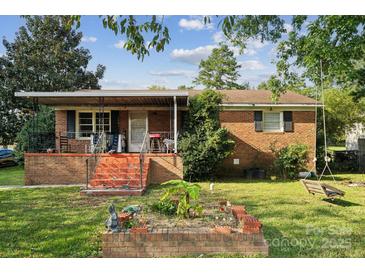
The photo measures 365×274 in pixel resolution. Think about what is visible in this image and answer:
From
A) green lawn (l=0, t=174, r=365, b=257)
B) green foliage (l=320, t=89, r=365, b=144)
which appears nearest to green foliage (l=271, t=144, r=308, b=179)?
green lawn (l=0, t=174, r=365, b=257)

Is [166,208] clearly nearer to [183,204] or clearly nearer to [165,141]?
[183,204]

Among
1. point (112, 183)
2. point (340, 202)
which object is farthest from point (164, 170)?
point (340, 202)

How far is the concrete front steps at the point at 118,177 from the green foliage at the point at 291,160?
17.7 ft

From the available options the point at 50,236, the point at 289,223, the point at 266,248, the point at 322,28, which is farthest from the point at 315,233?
the point at 322,28

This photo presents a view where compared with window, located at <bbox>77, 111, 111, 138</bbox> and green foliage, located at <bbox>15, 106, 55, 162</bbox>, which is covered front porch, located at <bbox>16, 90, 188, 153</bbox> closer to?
window, located at <bbox>77, 111, 111, 138</bbox>

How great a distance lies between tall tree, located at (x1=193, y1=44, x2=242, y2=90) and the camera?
38875 mm

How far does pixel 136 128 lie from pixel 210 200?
25.7 ft

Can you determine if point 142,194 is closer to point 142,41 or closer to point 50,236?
point 50,236

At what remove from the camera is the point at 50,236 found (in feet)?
18.8

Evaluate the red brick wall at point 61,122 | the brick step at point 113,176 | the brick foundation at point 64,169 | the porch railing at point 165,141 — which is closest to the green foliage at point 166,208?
the brick step at point 113,176

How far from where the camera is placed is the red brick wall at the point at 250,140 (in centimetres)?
1500

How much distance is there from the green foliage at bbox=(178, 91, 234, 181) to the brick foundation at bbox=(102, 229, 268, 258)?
304 inches

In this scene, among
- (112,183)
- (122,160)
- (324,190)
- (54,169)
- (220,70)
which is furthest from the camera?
(220,70)

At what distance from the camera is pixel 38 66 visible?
24688 mm
